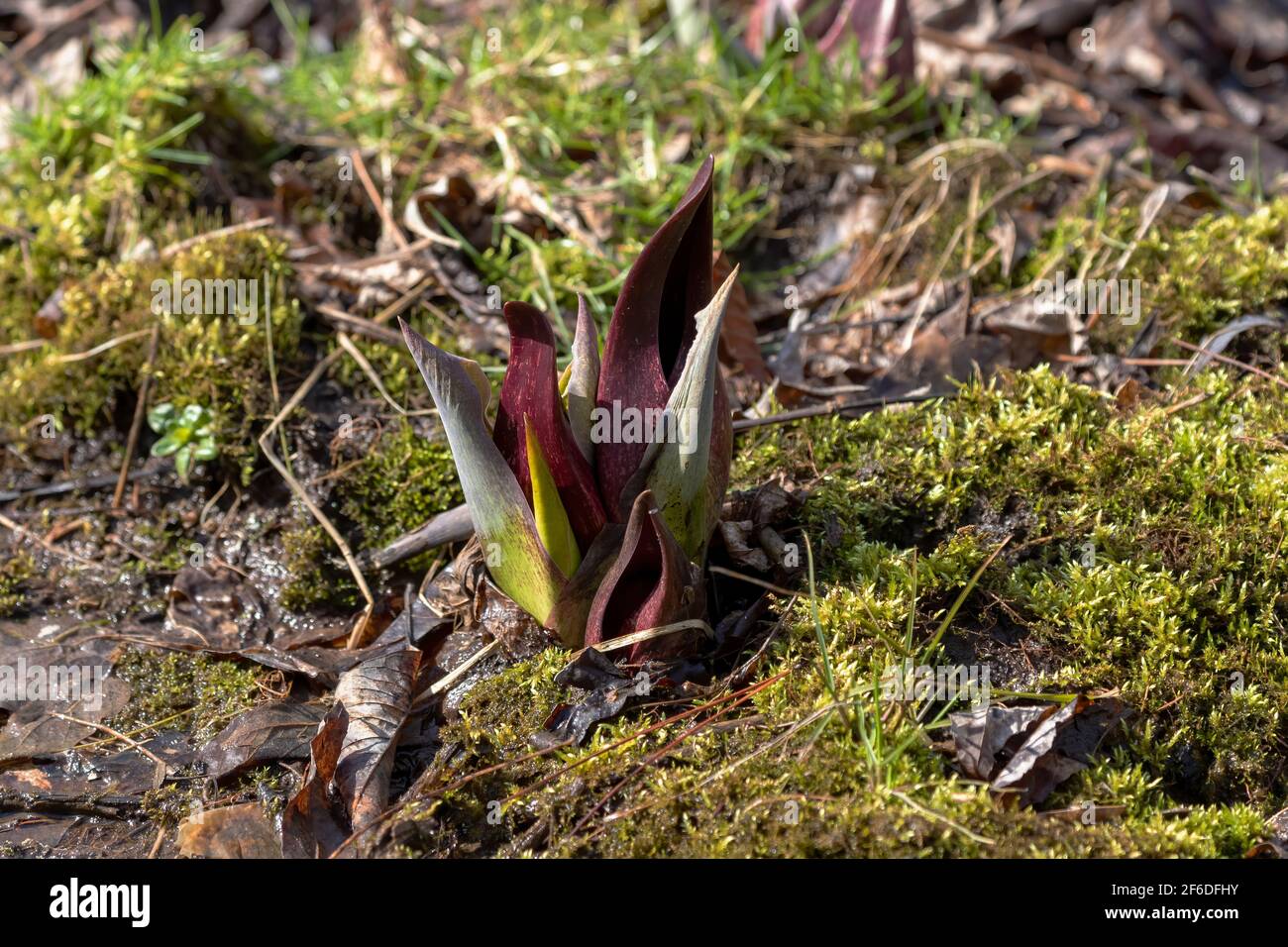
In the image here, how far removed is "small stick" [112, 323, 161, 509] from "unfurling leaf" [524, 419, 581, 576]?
1.80 meters

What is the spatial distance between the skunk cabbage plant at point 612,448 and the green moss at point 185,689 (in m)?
0.82

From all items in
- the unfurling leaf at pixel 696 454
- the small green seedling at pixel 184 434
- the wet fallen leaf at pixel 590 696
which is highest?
the unfurling leaf at pixel 696 454

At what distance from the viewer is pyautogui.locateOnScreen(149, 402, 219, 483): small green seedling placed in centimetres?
322

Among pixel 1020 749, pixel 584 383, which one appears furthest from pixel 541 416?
pixel 1020 749

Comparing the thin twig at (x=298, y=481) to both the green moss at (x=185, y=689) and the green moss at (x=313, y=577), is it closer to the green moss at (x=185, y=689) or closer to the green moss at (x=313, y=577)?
the green moss at (x=313, y=577)

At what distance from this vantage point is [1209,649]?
92.3 inches

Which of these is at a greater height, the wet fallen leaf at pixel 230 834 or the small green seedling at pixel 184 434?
the small green seedling at pixel 184 434

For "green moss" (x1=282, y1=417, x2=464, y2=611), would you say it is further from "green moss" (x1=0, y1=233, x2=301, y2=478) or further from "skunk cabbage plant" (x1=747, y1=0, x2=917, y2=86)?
"skunk cabbage plant" (x1=747, y1=0, x2=917, y2=86)

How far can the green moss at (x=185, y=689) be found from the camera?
2.59 m

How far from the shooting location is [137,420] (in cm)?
340

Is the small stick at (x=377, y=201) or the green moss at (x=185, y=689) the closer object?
the green moss at (x=185, y=689)

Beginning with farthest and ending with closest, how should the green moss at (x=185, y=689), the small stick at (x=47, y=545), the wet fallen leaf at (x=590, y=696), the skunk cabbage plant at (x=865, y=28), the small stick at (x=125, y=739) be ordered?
1. the skunk cabbage plant at (x=865, y=28)
2. the small stick at (x=47, y=545)
3. the green moss at (x=185, y=689)
4. the small stick at (x=125, y=739)
5. the wet fallen leaf at (x=590, y=696)

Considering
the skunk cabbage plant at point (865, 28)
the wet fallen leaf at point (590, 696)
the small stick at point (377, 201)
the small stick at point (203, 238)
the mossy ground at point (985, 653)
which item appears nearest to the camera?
the mossy ground at point (985, 653)

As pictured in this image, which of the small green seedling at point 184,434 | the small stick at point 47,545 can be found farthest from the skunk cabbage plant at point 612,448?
the small stick at point 47,545
